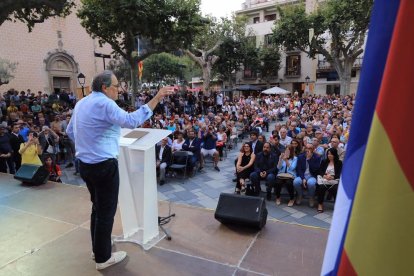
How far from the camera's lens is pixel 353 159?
3.46 ft

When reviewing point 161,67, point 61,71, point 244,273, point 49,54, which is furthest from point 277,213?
point 161,67

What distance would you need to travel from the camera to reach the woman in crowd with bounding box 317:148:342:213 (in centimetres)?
562

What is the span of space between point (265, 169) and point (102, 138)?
14.5 ft

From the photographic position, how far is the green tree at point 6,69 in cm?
1996

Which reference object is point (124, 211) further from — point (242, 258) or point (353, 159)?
point (353, 159)

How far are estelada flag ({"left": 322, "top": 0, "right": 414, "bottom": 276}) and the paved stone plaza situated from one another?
4.49 m

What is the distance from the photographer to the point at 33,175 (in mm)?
5137

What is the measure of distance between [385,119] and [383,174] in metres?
0.16

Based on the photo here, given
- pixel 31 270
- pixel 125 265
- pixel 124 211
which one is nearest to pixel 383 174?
pixel 125 265

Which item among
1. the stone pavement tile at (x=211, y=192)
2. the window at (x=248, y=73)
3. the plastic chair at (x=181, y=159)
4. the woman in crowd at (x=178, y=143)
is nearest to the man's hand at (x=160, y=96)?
the stone pavement tile at (x=211, y=192)

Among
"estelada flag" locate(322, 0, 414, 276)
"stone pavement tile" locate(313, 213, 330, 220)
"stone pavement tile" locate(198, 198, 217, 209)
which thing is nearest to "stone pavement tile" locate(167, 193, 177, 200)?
"stone pavement tile" locate(198, 198, 217, 209)

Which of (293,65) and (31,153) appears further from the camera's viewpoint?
(293,65)

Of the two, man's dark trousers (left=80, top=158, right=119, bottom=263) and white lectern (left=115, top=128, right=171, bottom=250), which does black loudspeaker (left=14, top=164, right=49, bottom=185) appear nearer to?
→ white lectern (left=115, top=128, right=171, bottom=250)

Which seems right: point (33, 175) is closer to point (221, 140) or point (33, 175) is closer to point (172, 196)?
point (172, 196)
